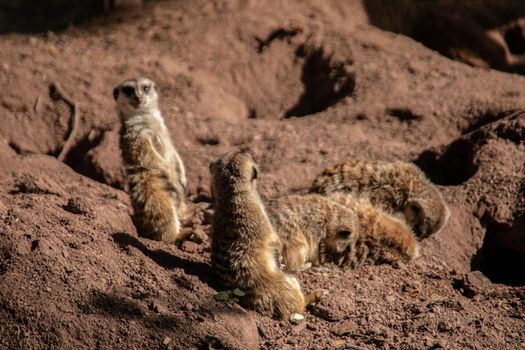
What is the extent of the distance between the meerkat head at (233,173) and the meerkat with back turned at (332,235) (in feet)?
1.64

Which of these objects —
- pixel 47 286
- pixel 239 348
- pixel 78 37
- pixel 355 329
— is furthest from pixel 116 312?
pixel 78 37

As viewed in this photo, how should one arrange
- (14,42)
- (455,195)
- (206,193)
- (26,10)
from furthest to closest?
(26,10) → (14,42) → (206,193) → (455,195)

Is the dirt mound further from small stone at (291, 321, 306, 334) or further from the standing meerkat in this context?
small stone at (291, 321, 306, 334)

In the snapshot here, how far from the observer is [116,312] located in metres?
3.24

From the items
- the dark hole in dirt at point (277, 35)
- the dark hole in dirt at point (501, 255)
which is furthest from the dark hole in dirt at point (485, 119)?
the dark hole in dirt at point (277, 35)

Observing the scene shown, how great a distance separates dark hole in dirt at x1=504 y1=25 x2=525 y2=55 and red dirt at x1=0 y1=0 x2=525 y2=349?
1.15 m

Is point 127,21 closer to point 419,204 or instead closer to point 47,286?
point 419,204

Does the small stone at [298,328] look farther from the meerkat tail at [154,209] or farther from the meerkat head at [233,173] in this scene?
the meerkat tail at [154,209]

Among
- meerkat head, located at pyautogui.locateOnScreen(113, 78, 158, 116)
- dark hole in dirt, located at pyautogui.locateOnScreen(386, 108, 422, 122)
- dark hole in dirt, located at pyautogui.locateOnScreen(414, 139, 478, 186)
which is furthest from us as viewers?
dark hole in dirt, located at pyautogui.locateOnScreen(386, 108, 422, 122)

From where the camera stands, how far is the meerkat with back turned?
14.0ft

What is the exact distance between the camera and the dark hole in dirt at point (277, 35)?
22.9ft

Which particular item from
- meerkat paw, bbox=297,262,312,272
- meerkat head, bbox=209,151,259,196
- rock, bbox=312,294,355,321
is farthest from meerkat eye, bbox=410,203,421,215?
meerkat head, bbox=209,151,259,196

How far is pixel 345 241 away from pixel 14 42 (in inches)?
174

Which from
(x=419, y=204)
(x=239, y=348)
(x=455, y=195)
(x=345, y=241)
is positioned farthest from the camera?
(x=455, y=195)
